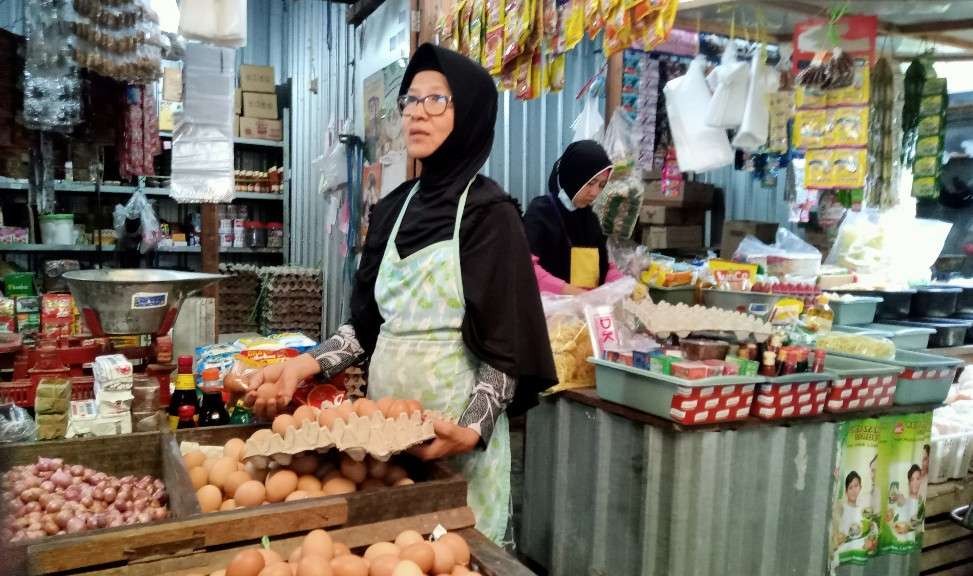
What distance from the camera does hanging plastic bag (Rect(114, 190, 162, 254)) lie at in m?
6.25

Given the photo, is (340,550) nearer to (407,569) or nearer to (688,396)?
(407,569)

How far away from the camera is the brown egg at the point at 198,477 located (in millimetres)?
1417

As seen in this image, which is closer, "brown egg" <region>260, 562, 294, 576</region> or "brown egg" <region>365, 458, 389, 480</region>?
"brown egg" <region>260, 562, 294, 576</region>

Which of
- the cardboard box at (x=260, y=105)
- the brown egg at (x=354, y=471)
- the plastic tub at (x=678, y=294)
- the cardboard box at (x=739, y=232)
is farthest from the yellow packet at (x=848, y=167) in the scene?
the cardboard box at (x=260, y=105)

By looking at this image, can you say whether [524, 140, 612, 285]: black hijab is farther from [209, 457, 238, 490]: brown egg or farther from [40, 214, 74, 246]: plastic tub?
[40, 214, 74, 246]: plastic tub

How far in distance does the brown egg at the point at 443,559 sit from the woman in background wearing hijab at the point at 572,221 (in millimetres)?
2453

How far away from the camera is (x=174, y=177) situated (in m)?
4.14

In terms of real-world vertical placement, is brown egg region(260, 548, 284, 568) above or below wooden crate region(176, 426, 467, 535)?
below

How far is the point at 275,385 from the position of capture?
1.72 m

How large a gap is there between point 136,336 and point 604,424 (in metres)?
1.75

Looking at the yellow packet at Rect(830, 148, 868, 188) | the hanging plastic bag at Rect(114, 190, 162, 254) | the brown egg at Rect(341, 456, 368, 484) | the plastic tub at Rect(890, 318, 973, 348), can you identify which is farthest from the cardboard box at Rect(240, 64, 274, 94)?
the brown egg at Rect(341, 456, 368, 484)

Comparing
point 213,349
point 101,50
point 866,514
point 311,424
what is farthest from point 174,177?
point 866,514

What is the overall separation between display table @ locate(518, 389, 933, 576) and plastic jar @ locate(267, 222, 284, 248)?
18.9 ft

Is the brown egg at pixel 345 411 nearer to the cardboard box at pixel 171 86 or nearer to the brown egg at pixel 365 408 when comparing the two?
the brown egg at pixel 365 408
